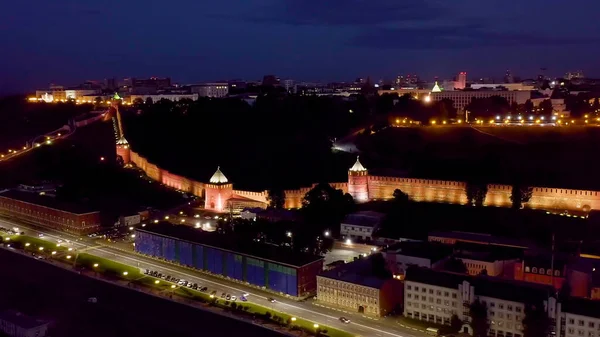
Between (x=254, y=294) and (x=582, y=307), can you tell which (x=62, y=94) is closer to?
(x=254, y=294)

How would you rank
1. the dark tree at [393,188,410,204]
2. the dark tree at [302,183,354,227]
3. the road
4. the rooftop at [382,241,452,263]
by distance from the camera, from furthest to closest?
the dark tree at [393,188,410,204] < the dark tree at [302,183,354,227] < the rooftop at [382,241,452,263] < the road

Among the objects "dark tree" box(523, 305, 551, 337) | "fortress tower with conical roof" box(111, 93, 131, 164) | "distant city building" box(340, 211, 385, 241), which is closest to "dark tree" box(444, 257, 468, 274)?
"dark tree" box(523, 305, 551, 337)

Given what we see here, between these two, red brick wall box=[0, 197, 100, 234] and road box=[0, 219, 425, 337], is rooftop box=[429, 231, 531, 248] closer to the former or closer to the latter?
road box=[0, 219, 425, 337]

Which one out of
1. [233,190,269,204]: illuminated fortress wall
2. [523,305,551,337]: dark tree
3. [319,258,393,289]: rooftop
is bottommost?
[523,305,551,337]: dark tree

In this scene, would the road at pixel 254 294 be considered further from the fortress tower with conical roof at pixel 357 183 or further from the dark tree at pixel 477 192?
the dark tree at pixel 477 192

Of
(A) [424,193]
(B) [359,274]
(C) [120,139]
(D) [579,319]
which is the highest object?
(C) [120,139]

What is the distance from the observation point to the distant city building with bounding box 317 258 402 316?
70.5ft

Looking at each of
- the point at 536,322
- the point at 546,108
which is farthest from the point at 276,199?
the point at 546,108

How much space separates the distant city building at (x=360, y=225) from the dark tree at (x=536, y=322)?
11588 mm

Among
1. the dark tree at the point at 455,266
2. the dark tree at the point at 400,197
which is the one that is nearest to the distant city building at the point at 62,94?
the dark tree at the point at 400,197

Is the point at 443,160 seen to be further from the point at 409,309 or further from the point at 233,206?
the point at 409,309

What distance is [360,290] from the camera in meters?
21.8

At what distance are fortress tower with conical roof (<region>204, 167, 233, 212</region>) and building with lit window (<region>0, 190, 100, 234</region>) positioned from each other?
652 centimetres

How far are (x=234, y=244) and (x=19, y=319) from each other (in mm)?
9250
